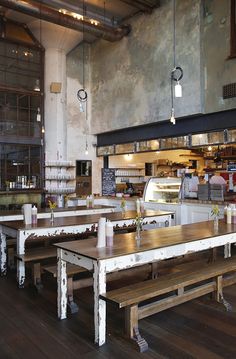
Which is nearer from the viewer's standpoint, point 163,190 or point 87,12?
point 163,190

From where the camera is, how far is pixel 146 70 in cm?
853

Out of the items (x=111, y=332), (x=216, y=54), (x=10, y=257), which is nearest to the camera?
(x=111, y=332)

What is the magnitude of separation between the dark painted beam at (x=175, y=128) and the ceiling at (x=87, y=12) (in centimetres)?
272

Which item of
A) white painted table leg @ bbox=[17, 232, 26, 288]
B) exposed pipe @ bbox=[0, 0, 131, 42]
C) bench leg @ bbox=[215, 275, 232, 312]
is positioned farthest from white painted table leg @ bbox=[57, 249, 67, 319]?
exposed pipe @ bbox=[0, 0, 131, 42]

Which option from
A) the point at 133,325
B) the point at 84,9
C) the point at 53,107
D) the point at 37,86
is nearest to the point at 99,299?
the point at 133,325

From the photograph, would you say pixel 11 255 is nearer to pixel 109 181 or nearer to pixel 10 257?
pixel 10 257

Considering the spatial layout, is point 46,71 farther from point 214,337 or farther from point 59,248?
point 214,337

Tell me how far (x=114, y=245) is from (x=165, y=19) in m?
6.74

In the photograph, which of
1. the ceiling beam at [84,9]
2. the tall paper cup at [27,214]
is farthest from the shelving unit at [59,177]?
the tall paper cup at [27,214]

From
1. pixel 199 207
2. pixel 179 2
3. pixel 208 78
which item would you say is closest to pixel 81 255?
pixel 199 207

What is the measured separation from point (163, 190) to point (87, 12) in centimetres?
508

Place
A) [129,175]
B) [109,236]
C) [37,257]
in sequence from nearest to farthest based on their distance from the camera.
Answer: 1. [109,236]
2. [37,257]
3. [129,175]

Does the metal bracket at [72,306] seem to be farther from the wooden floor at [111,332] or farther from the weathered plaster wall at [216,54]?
the weathered plaster wall at [216,54]

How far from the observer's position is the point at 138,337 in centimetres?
283
